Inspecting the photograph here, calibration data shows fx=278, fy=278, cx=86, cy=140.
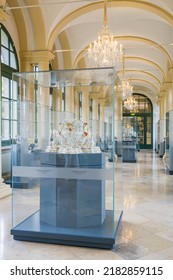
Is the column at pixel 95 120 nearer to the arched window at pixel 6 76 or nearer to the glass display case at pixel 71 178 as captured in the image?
the glass display case at pixel 71 178

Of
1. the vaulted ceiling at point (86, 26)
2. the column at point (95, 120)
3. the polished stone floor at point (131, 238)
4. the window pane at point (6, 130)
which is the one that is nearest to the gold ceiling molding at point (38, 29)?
the vaulted ceiling at point (86, 26)

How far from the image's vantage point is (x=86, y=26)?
12.2m

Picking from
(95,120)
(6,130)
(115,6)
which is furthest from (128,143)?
(95,120)

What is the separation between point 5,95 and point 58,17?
3.33 meters

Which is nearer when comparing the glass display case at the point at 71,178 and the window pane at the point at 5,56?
the glass display case at the point at 71,178

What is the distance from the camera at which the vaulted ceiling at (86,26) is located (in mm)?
9086

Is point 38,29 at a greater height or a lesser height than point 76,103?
greater

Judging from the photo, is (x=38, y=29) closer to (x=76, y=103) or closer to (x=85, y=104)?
(x=76, y=103)

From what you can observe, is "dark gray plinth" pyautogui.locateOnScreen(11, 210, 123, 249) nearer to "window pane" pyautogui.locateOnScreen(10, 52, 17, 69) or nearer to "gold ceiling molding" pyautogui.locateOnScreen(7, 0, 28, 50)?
"window pane" pyautogui.locateOnScreen(10, 52, 17, 69)

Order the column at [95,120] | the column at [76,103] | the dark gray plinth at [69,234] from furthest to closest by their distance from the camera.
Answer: the column at [76,103] → the column at [95,120] → the dark gray plinth at [69,234]

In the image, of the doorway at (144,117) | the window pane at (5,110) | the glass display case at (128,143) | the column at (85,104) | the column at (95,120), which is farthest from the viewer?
the doorway at (144,117)

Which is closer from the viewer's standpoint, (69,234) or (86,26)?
(69,234)
